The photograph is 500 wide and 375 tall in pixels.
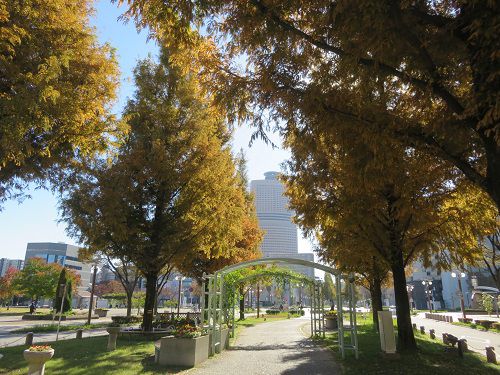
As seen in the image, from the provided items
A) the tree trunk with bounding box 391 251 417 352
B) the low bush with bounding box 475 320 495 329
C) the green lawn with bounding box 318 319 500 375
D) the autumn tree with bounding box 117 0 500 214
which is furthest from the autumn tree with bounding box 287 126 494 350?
the low bush with bounding box 475 320 495 329

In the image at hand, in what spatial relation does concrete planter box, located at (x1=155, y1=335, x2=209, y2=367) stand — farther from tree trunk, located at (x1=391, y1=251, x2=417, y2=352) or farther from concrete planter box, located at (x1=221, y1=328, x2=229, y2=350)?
tree trunk, located at (x1=391, y1=251, x2=417, y2=352)

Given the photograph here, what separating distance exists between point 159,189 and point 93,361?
323 inches

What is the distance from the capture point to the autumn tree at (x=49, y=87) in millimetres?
7445

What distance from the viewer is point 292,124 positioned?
7285mm

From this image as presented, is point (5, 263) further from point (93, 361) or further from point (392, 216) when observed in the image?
point (392, 216)

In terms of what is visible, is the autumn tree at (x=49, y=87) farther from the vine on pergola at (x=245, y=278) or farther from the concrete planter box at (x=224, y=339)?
the vine on pergola at (x=245, y=278)

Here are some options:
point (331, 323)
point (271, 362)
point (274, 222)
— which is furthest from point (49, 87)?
point (274, 222)

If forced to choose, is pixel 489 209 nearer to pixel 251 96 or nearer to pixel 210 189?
pixel 251 96

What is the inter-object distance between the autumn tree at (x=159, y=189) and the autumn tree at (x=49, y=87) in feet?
16.7

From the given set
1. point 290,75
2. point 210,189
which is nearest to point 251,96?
point 290,75

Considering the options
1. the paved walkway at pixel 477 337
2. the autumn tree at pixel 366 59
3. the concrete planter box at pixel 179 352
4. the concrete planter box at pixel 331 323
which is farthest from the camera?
the concrete planter box at pixel 331 323

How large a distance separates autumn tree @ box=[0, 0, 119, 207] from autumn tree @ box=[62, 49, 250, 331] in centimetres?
508

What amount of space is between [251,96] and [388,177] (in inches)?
137

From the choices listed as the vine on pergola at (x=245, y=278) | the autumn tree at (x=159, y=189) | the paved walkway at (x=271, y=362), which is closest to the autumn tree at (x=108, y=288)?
the vine on pergola at (x=245, y=278)
